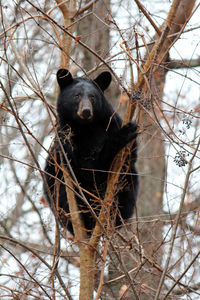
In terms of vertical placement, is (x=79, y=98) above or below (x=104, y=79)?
below

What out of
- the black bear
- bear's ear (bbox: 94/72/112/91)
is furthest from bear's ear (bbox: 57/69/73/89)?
bear's ear (bbox: 94/72/112/91)

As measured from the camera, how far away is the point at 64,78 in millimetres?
5973

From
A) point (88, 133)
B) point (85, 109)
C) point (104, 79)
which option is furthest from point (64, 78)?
point (88, 133)

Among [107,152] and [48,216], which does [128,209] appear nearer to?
[107,152]

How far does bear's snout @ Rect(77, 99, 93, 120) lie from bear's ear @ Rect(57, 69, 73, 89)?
404 mm

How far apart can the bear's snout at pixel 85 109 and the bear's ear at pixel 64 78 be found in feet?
1.32

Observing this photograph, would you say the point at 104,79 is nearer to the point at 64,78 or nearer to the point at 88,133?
the point at 64,78

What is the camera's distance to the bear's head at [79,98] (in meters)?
5.89

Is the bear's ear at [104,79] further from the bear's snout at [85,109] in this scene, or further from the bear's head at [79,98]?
the bear's snout at [85,109]

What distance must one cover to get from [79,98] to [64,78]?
34cm

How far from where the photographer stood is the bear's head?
5891 mm

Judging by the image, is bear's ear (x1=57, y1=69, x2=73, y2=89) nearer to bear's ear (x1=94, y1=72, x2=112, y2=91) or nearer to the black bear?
the black bear

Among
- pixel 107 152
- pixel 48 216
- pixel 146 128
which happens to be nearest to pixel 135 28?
pixel 146 128

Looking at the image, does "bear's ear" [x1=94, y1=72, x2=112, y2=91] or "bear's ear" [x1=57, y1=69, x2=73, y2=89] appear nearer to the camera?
"bear's ear" [x1=57, y1=69, x2=73, y2=89]
